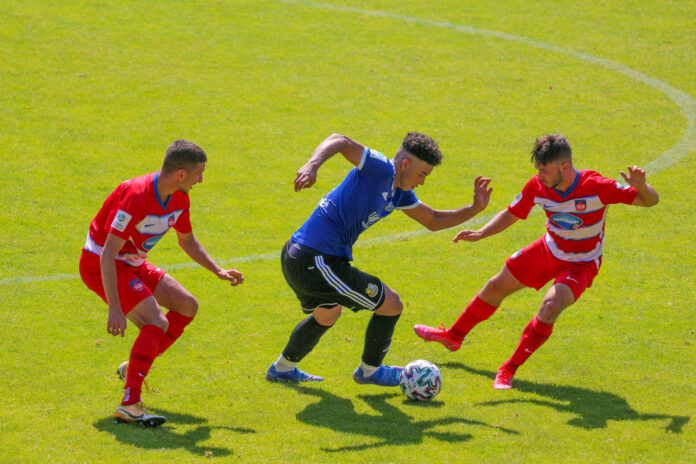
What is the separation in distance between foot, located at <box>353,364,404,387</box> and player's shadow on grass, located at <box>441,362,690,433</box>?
864 mm

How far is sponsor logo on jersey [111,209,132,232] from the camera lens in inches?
277

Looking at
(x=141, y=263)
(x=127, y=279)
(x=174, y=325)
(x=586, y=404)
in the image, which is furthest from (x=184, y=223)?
(x=586, y=404)

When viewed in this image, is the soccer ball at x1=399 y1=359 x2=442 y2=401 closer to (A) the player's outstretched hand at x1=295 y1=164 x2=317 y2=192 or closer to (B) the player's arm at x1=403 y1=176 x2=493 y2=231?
(B) the player's arm at x1=403 y1=176 x2=493 y2=231

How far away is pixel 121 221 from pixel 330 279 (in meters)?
1.77

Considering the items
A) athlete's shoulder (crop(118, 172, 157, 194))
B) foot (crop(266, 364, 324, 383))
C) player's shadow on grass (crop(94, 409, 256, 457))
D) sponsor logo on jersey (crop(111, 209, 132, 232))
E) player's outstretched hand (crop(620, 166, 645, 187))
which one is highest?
player's outstretched hand (crop(620, 166, 645, 187))

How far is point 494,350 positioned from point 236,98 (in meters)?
10.2

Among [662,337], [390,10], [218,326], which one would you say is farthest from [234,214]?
[390,10]

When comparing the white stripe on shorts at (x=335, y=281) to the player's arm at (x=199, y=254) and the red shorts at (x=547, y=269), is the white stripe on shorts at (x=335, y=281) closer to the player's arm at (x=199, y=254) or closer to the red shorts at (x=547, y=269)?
the player's arm at (x=199, y=254)

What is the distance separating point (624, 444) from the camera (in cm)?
697

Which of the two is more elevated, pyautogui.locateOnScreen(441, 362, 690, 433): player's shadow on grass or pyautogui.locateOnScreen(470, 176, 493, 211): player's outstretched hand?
pyautogui.locateOnScreen(470, 176, 493, 211): player's outstretched hand

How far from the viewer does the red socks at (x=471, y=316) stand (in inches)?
350

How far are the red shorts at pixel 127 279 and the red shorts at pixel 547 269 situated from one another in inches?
136

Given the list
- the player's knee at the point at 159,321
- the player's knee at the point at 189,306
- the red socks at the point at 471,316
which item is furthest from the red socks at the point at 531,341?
the player's knee at the point at 159,321

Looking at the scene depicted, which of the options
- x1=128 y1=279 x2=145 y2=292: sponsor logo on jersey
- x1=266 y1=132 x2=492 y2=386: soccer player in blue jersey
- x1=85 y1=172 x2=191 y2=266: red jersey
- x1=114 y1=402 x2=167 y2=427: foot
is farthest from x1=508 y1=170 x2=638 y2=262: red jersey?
x1=114 y1=402 x2=167 y2=427: foot
